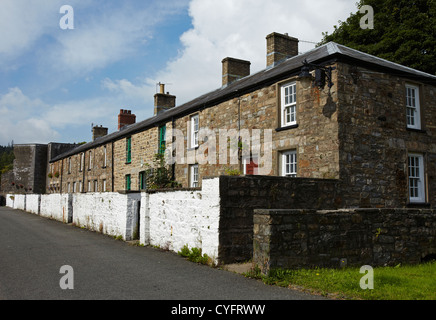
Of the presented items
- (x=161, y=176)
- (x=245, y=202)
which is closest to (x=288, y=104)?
(x=245, y=202)

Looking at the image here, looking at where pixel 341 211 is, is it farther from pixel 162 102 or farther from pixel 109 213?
pixel 162 102

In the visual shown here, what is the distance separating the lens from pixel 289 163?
41.4 feet

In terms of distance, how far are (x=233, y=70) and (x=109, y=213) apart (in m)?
9.57

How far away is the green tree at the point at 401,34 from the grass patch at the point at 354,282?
55.8 ft

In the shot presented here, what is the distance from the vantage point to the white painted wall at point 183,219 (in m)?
8.39

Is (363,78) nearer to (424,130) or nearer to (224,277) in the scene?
(424,130)

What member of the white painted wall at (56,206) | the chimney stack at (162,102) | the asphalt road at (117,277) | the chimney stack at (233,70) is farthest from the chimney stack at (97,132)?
the asphalt road at (117,277)

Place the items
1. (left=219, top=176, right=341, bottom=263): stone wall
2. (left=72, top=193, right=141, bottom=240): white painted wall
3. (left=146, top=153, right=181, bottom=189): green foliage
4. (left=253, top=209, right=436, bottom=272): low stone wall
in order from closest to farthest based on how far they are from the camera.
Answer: (left=253, top=209, right=436, bottom=272): low stone wall
(left=219, top=176, right=341, bottom=263): stone wall
(left=72, top=193, right=141, bottom=240): white painted wall
(left=146, top=153, right=181, bottom=189): green foliage

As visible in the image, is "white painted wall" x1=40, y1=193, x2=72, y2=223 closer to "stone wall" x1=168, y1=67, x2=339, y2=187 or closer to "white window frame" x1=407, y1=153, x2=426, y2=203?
"stone wall" x1=168, y1=67, x2=339, y2=187

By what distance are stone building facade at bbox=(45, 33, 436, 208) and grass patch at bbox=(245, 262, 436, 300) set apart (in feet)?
12.7

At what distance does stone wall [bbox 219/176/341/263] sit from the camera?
8281 millimetres

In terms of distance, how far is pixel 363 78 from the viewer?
467 inches

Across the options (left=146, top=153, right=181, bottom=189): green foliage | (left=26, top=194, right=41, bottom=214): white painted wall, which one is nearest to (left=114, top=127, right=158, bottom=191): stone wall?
(left=146, top=153, right=181, bottom=189): green foliage
